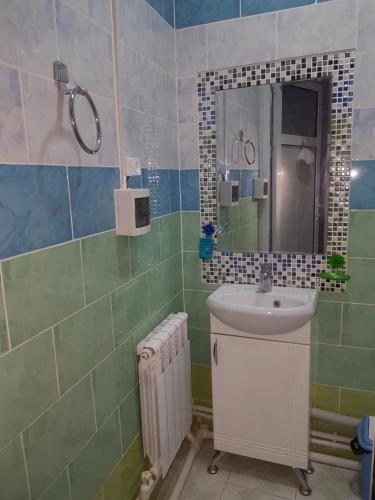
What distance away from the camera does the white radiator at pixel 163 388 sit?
1.64 meters

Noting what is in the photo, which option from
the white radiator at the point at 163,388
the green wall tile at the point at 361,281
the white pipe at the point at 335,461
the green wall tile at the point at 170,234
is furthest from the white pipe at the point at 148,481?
the green wall tile at the point at 361,281

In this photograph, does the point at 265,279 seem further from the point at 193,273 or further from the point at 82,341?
the point at 82,341

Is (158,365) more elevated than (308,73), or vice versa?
(308,73)

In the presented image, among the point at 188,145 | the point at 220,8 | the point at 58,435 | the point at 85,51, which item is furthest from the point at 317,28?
the point at 58,435

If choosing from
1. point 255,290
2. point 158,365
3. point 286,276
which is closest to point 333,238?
point 286,276

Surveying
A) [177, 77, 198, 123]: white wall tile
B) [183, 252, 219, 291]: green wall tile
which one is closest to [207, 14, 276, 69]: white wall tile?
[177, 77, 198, 123]: white wall tile

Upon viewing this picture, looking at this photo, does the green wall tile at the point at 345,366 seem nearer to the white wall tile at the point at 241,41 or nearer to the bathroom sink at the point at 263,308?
the bathroom sink at the point at 263,308

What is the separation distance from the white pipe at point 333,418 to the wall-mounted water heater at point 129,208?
4.58ft

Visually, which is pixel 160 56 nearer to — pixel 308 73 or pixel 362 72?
pixel 308 73

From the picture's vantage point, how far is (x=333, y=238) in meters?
1.87

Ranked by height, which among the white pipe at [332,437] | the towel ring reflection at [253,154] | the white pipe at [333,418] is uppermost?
the towel ring reflection at [253,154]

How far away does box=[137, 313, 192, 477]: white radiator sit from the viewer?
1.64m

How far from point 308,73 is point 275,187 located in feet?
1.83

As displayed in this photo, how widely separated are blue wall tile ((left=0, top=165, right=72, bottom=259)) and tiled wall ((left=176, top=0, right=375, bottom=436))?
3.41ft
